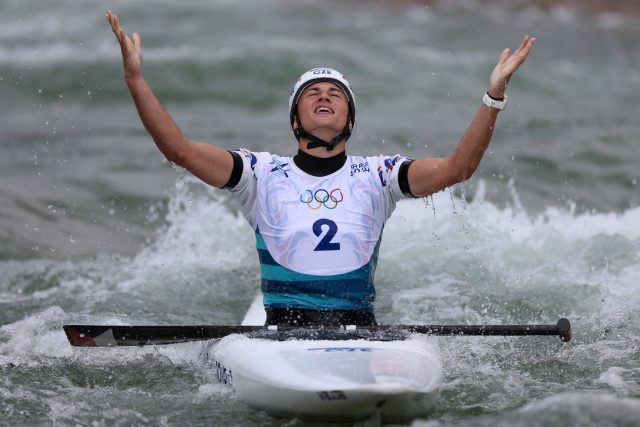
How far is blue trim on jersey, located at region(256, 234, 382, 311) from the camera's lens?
217 inches

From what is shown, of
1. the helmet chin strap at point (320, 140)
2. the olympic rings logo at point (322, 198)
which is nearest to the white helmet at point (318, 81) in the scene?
the helmet chin strap at point (320, 140)

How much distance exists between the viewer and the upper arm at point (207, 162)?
17.5 feet

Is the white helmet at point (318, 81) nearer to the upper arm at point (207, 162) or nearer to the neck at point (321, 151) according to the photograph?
the neck at point (321, 151)

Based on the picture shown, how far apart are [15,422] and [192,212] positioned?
5.28m

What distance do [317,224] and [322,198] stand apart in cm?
16

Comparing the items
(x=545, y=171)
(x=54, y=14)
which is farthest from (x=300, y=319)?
(x=54, y=14)

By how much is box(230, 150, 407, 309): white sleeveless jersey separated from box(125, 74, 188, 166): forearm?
0.47 m

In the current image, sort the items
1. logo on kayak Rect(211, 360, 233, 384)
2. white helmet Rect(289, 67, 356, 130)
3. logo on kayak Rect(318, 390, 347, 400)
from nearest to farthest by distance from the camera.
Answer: logo on kayak Rect(318, 390, 347, 400), logo on kayak Rect(211, 360, 233, 384), white helmet Rect(289, 67, 356, 130)

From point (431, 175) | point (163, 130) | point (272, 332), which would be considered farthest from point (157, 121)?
point (431, 175)

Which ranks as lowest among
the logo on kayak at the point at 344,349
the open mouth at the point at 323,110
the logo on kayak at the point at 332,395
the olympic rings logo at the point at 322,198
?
the logo on kayak at the point at 332,395

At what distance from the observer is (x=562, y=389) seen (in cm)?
542

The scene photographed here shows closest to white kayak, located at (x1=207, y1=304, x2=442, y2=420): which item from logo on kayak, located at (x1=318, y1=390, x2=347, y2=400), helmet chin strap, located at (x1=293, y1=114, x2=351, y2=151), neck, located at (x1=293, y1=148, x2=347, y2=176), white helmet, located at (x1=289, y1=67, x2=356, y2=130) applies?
logo on kayak, located at (x1=318, y1=390, x2=347, y2=400)

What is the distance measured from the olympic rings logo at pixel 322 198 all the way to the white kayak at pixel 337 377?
878mm

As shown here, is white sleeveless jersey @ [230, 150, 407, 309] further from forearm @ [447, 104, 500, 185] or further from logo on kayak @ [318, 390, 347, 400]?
logo on kayak @ [318, 390, 347, 400]
